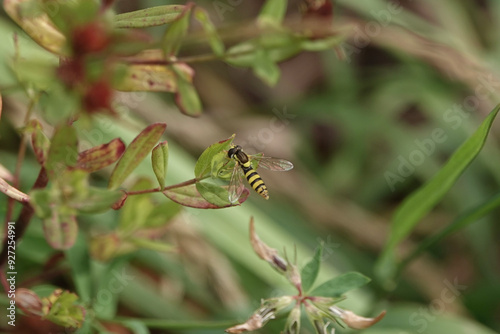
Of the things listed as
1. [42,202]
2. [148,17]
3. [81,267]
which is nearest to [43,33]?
[148,17]

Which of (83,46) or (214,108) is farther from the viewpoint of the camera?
(214,108)

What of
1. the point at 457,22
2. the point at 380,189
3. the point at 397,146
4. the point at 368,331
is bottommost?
the point at 368,331

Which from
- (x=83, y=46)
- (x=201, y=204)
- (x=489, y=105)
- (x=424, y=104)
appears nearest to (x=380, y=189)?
(x=424, y=104)

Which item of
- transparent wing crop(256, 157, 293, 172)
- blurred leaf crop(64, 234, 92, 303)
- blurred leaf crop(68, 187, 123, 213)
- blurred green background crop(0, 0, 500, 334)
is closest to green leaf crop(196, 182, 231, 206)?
blurred leaf crop(68, 187, 123, 213)

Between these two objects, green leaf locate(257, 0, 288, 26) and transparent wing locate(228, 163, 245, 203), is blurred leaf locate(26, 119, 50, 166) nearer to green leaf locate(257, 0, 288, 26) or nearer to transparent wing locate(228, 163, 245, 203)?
transparent wing locate(228, 163, 245, 203)

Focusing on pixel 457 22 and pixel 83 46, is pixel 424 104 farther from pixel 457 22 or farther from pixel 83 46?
pixel 83 46

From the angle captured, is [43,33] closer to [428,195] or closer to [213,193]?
[213,193]
